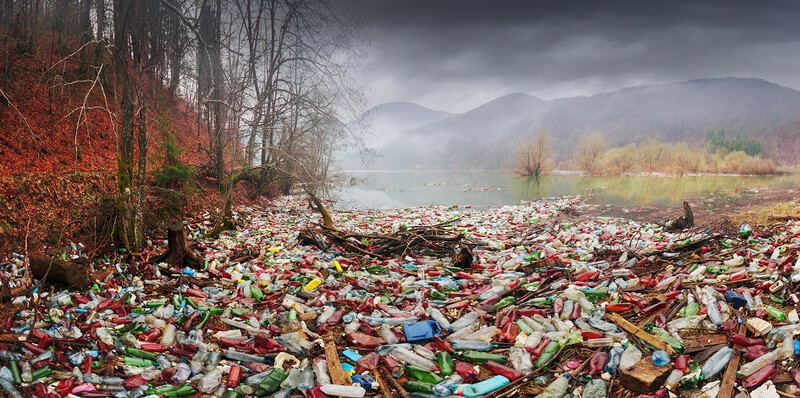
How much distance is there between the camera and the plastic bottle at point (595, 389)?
246 centimetres

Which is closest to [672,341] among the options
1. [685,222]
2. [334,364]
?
[334,364]

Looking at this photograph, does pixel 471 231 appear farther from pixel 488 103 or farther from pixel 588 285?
pixel 488 103

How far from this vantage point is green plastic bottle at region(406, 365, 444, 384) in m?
2.78

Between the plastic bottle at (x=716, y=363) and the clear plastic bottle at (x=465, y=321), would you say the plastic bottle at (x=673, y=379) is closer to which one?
the plastic bottle at (x=716, y=363)

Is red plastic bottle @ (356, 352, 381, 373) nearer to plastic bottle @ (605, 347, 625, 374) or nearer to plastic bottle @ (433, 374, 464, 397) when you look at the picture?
plastic bottle @ (433, 374, 464, 397)

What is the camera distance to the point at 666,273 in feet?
15.2

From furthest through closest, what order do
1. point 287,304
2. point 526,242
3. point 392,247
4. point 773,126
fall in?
1. point 773,126
2. point 526,242
3. point 392,247
4. point 287,304

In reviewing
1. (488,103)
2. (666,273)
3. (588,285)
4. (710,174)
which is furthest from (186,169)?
(488,103)

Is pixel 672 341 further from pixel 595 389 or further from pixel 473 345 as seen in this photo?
pixel 473 345

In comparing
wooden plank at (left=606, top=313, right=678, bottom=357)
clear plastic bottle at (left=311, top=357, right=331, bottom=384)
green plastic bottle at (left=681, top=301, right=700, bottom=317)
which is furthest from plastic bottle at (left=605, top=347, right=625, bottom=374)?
clear plastic bottle at (left=311, top=357, right=331, bottom=384)

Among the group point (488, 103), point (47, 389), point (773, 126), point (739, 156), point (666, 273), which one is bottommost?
point (47, 389)

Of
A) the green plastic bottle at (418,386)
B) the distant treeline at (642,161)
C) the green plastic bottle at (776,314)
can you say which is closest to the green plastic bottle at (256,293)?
the green plastic bottle at (418,386)

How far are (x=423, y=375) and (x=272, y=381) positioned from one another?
1006 millimetres

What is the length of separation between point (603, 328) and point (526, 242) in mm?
4261
